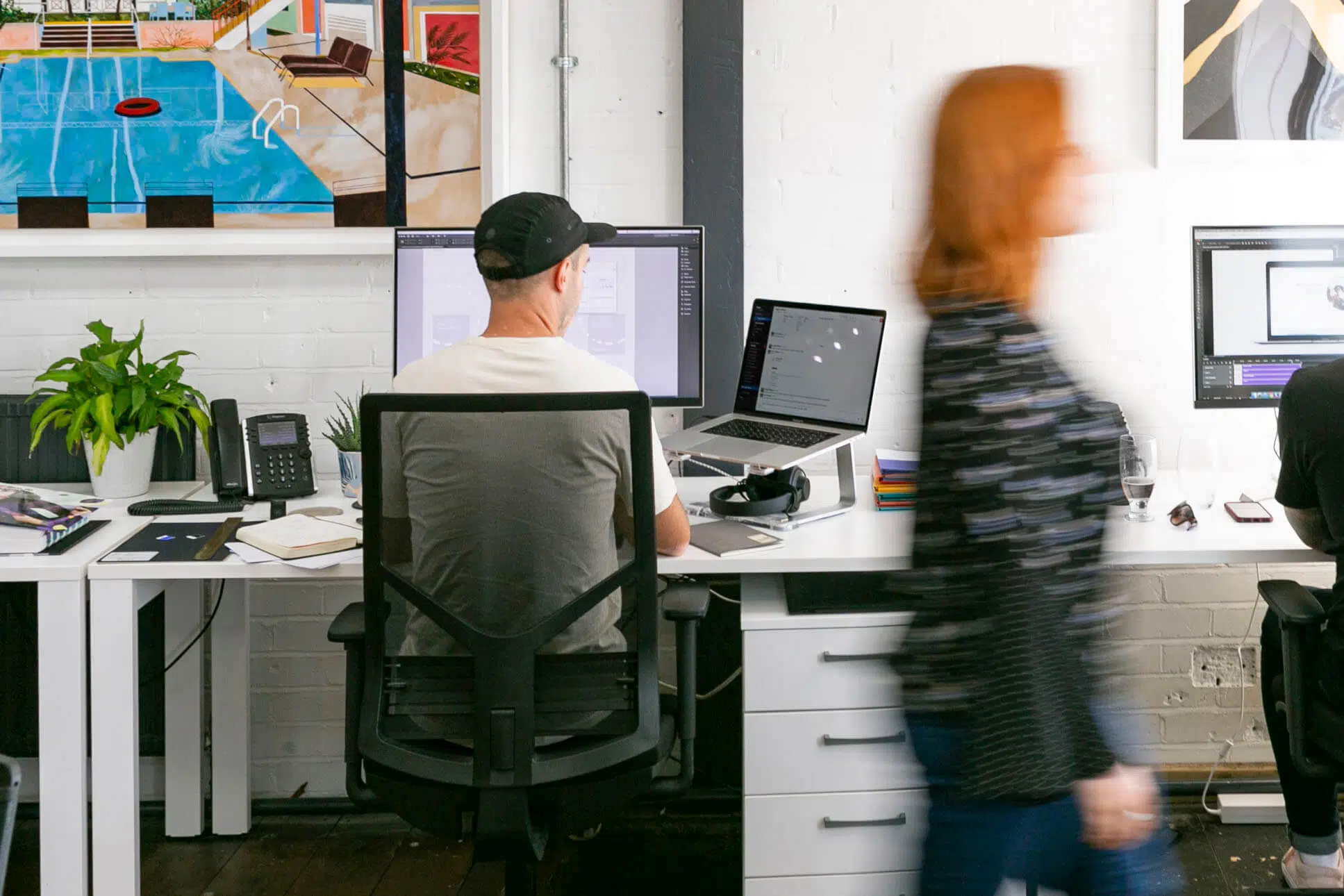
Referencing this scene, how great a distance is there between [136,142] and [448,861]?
173 cm

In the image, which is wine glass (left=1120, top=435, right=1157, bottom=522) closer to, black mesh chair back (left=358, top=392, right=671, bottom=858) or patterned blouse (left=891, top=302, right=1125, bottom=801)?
black mesh chair back (left=358, top=392, right=671, bottom=858)

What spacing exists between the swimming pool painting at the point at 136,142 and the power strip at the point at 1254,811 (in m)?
2.45

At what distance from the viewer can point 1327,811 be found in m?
2.38

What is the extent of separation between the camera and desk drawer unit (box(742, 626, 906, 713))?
85.0 inches

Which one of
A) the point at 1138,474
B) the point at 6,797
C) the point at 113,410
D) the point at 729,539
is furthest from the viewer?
the point at 113,410

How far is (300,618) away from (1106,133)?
86.5 inches

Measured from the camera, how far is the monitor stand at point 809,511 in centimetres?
239

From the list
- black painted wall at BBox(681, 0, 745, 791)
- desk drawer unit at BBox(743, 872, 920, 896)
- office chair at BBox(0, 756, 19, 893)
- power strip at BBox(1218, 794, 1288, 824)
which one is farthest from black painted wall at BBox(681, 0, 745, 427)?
office chair at BBox(0, 756, 19, 893)

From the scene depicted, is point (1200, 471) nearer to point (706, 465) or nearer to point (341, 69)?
point (706, 465)

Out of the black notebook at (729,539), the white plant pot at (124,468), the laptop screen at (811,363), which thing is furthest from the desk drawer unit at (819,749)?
the white plant pot at (124,468)

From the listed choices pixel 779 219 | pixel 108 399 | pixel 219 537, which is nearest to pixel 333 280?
pixel 108 399

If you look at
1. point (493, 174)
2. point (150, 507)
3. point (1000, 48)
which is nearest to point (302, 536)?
point (150, 507)

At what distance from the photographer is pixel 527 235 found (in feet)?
6.31

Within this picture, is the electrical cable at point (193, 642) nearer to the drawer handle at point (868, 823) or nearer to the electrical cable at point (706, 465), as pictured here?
the electrical cable at point (706, 465)
